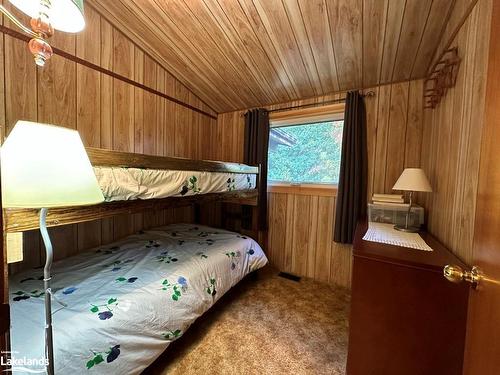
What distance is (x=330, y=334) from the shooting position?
168 cm

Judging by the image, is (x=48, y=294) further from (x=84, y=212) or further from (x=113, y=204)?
(x=113, y=204)

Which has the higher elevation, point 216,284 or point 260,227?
point 260,227

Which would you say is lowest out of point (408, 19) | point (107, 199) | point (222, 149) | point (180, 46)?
point (107, 199)

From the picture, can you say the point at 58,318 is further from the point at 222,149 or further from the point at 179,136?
the point at 222,149

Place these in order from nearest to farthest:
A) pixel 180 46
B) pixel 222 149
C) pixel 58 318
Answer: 1. pixel 58 318
2. pixel 180 46
3. pixel 222 149

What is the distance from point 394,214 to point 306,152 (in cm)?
120

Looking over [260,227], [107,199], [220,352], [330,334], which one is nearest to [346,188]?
[260,227]

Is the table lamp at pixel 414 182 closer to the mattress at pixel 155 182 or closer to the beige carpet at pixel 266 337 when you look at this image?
the beige carpet at pixel 266 337

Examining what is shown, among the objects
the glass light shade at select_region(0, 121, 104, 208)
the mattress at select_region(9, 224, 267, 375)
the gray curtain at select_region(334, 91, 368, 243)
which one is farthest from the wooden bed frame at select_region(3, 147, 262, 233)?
the gray curtain at select_region(334, 91, 368, 243)

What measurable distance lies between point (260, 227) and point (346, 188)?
115cm

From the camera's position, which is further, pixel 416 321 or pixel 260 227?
pixel 260 227

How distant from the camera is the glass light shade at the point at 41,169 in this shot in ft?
1.94

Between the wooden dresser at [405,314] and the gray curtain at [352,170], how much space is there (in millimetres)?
1079

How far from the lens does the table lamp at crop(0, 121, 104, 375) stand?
1.94 ft
